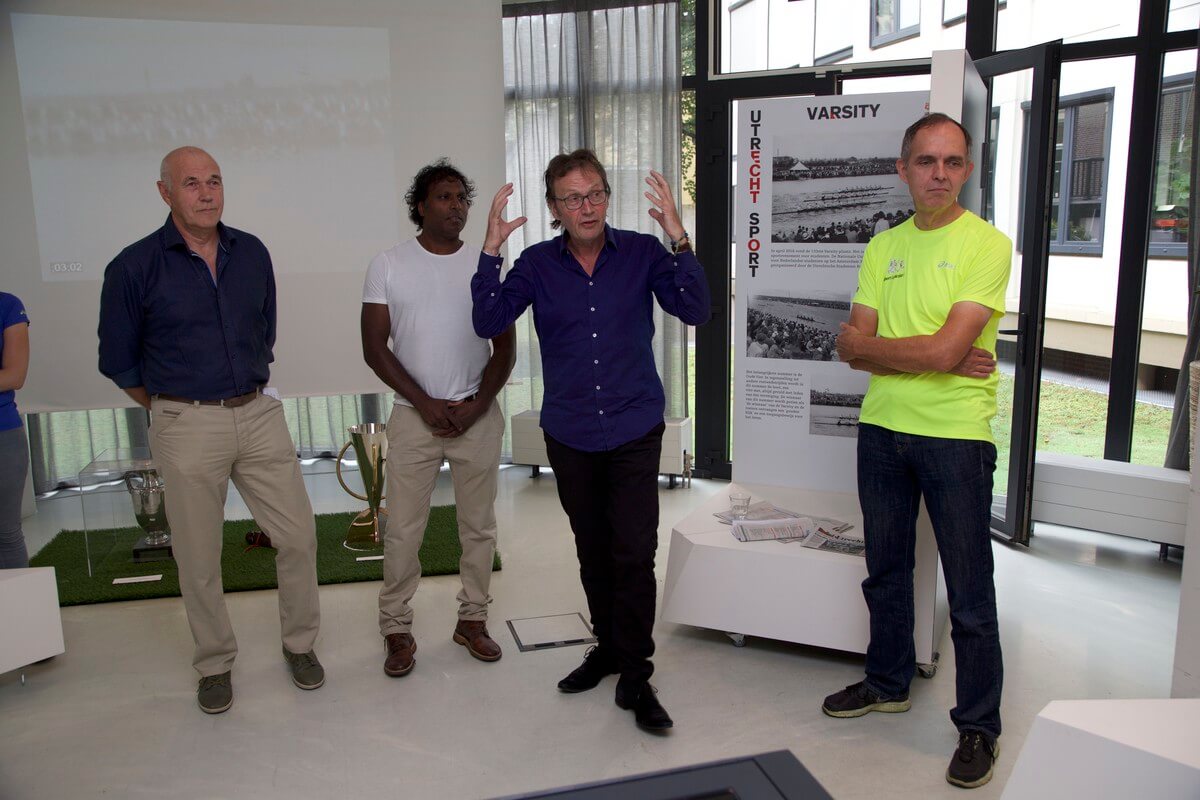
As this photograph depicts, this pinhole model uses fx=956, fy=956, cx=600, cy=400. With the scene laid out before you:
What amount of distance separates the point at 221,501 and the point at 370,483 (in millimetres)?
1477

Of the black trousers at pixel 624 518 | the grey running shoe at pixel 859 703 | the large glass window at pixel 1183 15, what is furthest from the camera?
the large glass window at pixel 1183 15

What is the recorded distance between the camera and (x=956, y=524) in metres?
2.47

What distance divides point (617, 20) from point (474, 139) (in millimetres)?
1261

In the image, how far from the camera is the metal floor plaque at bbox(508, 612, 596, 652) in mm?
3410

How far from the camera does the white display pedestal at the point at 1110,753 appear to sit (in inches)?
55.2

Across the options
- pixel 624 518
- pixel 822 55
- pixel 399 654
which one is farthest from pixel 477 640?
pixel 822 55

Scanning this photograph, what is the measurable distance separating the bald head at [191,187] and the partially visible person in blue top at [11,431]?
79 cm

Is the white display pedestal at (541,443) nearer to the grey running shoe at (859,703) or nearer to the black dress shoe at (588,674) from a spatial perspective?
the black dress shoe at (588,674)

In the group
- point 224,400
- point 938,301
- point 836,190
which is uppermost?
point 836,190

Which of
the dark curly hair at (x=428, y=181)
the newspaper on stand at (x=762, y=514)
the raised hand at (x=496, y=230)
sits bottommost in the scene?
Answer: the newspaper on stand at (x=762, y=514)

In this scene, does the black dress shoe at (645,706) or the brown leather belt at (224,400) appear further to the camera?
the brown leather belt at (224,400)

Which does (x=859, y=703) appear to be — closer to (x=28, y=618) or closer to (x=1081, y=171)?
(x=28, y=618)

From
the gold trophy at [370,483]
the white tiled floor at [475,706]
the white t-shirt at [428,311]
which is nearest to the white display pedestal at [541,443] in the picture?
the gold trophy at [370,483]

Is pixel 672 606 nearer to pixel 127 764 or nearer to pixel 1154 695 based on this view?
pixel 1154 695
